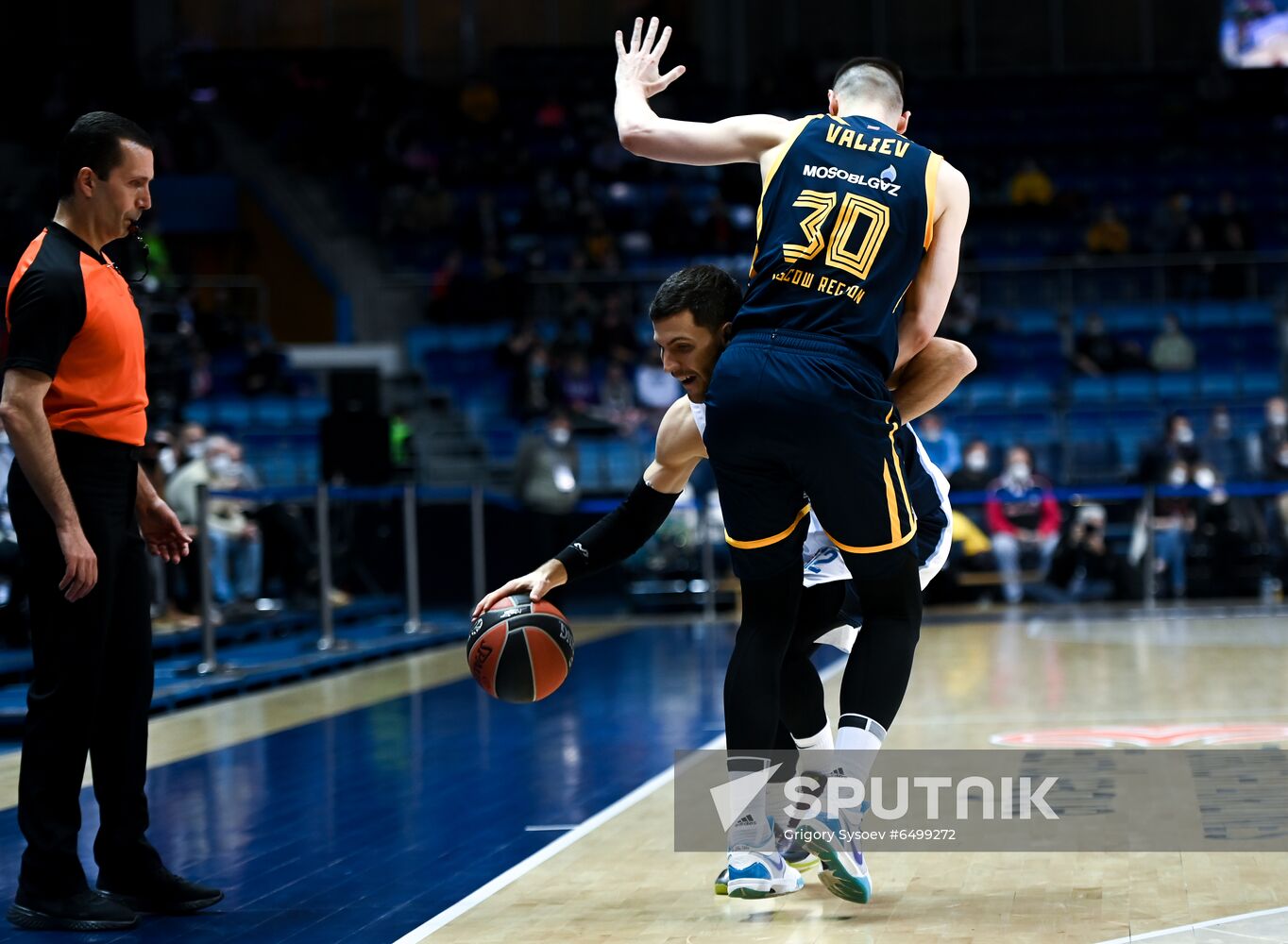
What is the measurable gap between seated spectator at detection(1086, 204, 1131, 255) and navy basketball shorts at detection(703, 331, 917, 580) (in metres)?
16.6

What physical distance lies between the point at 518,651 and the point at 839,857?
91cm

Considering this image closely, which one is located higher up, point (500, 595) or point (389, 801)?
point (500, 595)

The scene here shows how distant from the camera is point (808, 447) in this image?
3.52 metres

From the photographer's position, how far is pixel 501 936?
357 centimetres

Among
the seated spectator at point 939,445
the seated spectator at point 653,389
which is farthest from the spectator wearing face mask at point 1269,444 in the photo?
the seated spectator at point 653,389

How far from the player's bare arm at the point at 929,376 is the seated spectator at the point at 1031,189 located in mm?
17147

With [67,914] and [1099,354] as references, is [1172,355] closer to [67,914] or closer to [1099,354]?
[1099,354]

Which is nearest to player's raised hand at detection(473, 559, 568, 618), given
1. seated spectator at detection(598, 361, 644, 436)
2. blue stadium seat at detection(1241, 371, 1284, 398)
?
seated spectator at detection(598, 361, 644, 436)

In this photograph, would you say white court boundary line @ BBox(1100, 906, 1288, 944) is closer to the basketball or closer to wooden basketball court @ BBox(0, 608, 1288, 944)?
wooden basketball court @ BBox(0, 608, 1288, 944)

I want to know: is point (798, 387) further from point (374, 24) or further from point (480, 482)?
point (374, 24)

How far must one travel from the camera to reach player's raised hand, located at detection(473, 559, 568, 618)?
400cm

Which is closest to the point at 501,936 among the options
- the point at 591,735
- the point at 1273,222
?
the point at 591,735

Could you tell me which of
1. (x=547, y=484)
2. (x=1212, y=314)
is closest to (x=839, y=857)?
(x=547, y=484)

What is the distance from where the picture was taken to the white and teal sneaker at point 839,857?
3.61 metres
